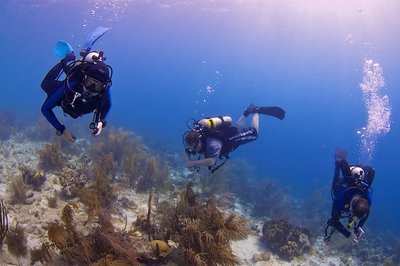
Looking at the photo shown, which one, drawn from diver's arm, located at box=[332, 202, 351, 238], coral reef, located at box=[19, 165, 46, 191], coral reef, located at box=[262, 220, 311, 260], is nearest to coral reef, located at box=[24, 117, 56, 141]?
coral reef, located at box=[19, 165, 46, 191]

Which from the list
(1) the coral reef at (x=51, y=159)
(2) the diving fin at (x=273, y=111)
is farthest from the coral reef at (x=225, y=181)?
(1) the coral reef at (x=51, y=159)

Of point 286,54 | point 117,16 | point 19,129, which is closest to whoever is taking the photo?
point 19,129

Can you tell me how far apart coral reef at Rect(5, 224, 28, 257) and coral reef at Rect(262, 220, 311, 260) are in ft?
21.0

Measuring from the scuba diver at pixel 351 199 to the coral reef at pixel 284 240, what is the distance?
96.8 inches

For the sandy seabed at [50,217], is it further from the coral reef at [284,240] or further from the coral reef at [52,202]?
the coral reef at [284,240]

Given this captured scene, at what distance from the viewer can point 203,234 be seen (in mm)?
5914

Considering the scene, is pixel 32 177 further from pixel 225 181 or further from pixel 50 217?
pixel 225 181

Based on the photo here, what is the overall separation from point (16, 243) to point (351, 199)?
6104mm

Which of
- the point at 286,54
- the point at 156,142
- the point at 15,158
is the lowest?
the point at 286,54

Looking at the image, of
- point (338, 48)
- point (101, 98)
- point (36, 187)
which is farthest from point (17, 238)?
point (338, 48)

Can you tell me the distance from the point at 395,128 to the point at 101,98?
167 meters

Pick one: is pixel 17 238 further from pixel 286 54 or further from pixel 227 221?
pixel 286 54

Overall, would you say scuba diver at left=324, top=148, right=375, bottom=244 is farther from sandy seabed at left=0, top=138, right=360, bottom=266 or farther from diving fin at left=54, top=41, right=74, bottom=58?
diving fin at left=54, top=41, right=74, bottom=58

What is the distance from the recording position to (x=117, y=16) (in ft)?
135
